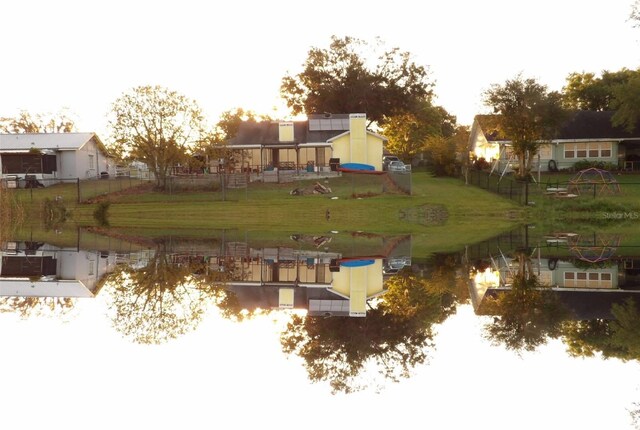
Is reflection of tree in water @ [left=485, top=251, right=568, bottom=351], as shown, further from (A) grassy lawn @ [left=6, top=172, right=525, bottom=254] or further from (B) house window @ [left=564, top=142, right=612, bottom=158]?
(B) house window @ [left=564, top=142, right=612, bottom=158]

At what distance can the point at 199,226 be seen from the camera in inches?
1486

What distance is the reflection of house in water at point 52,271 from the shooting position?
52.4 feet

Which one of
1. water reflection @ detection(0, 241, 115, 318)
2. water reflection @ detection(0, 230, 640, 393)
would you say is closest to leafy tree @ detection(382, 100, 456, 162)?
water reflection @ detection(0, 230, 640, 393)

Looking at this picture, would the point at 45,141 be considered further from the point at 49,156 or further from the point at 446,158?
the point at 446,158

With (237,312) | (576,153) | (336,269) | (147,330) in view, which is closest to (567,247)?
(336,269)

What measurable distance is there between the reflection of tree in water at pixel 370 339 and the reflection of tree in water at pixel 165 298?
167 cm

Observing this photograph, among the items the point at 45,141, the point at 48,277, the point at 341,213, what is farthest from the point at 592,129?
the point at 48,277

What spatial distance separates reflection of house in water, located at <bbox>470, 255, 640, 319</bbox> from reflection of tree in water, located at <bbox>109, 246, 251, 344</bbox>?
488cm

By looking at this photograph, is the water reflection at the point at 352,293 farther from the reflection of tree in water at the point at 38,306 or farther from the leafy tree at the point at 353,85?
the leafy tree at the point at 353,85

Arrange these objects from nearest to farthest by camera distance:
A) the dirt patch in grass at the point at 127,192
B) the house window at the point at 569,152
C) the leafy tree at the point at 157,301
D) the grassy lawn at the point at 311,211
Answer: the leafy tree at the point at 157,301 < the grassy lawn at the point at 311,211 < the dirt patch in grass at the point at 127,192 < the house window at the point at 569,152

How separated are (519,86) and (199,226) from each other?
25.0 m

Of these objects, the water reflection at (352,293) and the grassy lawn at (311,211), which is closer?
the water reflection at (352,293)

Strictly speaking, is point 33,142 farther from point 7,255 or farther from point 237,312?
point 237,312

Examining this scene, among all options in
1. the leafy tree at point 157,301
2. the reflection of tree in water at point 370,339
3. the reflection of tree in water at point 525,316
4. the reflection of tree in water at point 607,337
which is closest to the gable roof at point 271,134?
the leafy tree at point 157,301
